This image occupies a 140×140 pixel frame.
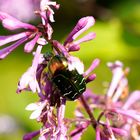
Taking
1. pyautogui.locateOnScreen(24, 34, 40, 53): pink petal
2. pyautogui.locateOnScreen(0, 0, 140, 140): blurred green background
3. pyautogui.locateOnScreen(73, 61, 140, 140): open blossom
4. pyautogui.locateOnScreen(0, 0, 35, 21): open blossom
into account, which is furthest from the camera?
pyautogui.locateOnScreen(0, 0, 35, 21): open blossom

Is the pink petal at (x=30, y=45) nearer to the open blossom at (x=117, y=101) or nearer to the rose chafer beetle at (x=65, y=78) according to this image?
the rose chafer beetle at (x=65, y=78)

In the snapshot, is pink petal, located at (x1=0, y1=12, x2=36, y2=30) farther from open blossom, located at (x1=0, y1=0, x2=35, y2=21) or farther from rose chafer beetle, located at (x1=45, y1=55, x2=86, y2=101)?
open blossom, located at (x1=0, y1=0, x2=35, y2=21)

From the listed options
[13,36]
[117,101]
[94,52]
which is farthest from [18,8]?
[13,36]

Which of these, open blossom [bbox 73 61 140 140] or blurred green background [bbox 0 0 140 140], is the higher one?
open blossom [bbox 73 61 140 140]

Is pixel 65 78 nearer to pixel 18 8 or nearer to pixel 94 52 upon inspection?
pixel 94 52

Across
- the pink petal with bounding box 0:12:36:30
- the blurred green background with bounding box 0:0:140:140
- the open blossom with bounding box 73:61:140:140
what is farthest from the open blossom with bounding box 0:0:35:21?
the pink petal with bounding box 0:12:36:30

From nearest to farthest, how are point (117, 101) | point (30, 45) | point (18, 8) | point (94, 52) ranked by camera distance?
1. point (30, 45)
2. point (117, 101)
3. point (94, 52)
4. point (18, 8)

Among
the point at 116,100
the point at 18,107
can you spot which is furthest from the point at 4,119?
the point at 116,100
